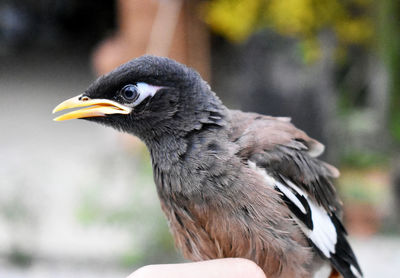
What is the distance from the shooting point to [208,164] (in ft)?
7.02

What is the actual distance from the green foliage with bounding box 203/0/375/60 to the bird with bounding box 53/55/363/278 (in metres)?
3.64

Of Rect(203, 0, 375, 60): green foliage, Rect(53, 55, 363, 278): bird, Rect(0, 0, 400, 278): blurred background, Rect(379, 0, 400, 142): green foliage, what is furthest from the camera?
Rect(379, 0, 400, 142): green foliage

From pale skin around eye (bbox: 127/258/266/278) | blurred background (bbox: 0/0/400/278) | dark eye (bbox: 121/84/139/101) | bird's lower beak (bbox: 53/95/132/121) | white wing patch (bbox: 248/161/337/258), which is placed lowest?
pale skin around eye (bbox: 127/258/266/278)

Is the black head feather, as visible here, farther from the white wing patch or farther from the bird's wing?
the white wing patch

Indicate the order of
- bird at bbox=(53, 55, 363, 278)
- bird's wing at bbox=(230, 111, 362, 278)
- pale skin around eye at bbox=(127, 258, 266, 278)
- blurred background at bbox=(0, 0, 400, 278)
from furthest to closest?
blurred background at bbox=(0, 0, 400, 278) → bird's wing at bbox=(230, 111, 362, 278) → bird at bbox=(53, 55, 363, 278) → pale skin around eye at bbox=(127, 258, 266, 278)

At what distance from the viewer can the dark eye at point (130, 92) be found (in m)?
2.14

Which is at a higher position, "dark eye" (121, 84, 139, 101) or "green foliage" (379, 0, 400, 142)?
"green foliage" (379, 0, 400, 142)

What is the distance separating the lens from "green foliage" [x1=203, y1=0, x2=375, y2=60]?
19.1 ft

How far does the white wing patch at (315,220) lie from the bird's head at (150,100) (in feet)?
1.12

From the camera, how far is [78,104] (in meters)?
2.12

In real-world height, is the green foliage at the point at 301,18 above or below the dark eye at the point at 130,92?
above

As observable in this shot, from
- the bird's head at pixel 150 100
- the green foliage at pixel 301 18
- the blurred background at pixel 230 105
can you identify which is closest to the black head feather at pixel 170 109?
the bird's head at pixel 150 100

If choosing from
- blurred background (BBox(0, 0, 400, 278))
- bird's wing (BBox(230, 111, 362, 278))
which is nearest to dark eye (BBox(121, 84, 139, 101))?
bird's wing (BBox(230, 111, 362, 278))

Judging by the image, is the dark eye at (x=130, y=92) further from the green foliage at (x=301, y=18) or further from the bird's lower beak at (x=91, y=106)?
the green foliage at (x=301, y=18)
